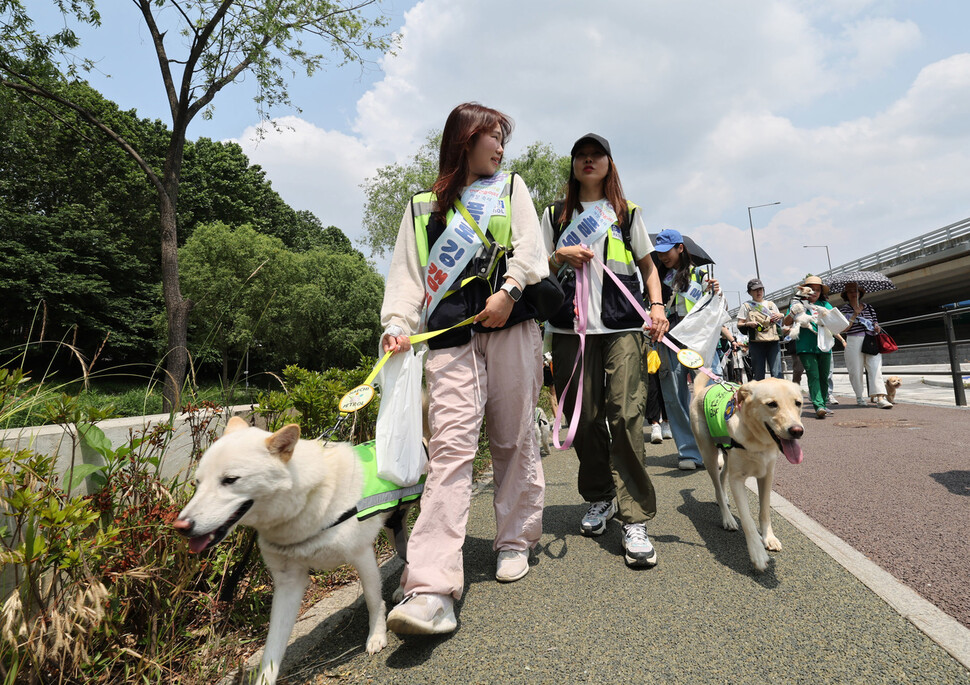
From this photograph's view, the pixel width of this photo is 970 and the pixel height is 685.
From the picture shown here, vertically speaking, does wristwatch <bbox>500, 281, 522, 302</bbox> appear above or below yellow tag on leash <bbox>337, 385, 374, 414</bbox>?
above

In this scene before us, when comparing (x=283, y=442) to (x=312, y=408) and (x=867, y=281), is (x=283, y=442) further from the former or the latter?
(x=867, y=281)

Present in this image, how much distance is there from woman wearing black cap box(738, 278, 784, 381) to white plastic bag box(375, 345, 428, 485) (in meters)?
6.61

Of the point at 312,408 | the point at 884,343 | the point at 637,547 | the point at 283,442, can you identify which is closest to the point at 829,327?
the point at 884,343

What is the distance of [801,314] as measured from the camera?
797cm

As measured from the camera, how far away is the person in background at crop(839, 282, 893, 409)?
26.3 ft

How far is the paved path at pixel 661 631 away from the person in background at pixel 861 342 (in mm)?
6690

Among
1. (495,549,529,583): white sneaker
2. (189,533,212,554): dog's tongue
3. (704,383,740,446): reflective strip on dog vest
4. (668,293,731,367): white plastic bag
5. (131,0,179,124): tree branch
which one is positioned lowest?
(495,549,529,583): white sneaker

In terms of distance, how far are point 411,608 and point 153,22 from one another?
12.1 metres

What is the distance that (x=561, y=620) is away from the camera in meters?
2.20

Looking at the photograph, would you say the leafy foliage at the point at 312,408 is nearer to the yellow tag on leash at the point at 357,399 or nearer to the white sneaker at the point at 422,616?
the yellow tag on leash at the point at 357,399

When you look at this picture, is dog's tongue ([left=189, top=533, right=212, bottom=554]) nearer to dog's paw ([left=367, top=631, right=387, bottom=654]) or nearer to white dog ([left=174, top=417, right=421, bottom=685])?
white dog ([left=174, top=417, right=421, bottom=685])

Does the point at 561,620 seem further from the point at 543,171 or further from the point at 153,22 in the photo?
the point at 543,171

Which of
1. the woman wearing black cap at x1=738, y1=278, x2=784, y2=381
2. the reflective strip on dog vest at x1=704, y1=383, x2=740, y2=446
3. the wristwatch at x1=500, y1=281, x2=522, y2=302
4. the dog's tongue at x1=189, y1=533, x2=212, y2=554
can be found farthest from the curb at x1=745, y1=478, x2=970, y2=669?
the woman wearing black cap at x1=738, y1=278, x2=784, y2=381

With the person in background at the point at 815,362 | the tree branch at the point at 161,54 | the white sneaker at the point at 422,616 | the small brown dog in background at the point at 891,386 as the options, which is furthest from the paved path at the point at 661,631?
the tree branch at the point at 161,54
